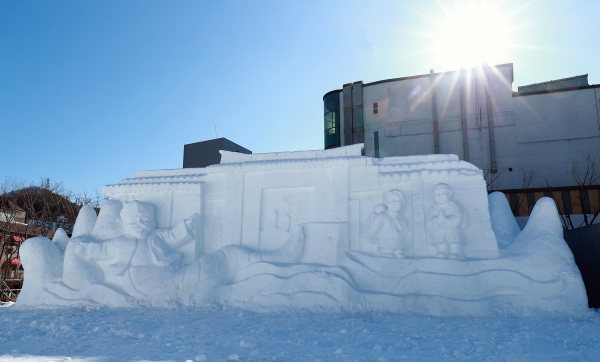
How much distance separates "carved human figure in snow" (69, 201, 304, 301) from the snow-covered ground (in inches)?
29.6

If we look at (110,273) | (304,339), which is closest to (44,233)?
(110,273)

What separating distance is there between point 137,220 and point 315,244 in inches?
141

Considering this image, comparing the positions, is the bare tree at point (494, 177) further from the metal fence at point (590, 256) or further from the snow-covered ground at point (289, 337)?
the snow-covered ground at point (289, 337)

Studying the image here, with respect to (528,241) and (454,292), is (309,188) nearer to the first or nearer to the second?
(454,292)

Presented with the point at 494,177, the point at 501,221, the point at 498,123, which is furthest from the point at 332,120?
the point at 501,221

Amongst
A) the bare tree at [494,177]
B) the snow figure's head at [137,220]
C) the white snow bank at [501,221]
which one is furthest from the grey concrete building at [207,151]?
the white snow bank at [501,221]

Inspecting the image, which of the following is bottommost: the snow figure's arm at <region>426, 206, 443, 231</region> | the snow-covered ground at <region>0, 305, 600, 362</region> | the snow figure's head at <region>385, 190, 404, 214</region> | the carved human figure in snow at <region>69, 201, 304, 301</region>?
the snow-covered ground at <region>0, 305, 600, 362</region>

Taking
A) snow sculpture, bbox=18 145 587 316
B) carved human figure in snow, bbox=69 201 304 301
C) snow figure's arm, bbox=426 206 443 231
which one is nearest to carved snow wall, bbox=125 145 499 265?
snow sculpture, bbox=18 145 587 316

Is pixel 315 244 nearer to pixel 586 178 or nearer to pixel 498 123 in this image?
pixel 498 123

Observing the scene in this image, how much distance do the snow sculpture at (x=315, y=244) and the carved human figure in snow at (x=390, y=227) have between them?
0.06ft

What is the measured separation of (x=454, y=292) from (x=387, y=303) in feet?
3.66

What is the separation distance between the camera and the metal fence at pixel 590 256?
8875mm

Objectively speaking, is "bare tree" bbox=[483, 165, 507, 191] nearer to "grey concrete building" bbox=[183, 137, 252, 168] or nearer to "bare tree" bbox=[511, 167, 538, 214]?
"bare tree" bbox=[511, 167, 538, 214]

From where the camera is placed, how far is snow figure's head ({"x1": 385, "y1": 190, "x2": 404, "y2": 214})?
8328 millimetres
